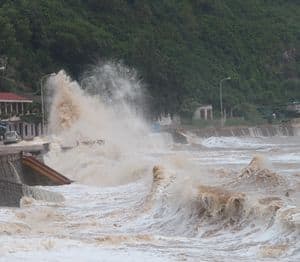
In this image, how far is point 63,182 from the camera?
2850 cm

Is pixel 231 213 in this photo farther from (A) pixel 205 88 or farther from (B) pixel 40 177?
(A) pixel 205 88

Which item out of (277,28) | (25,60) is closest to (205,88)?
(25,60)

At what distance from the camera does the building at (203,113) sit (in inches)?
3174

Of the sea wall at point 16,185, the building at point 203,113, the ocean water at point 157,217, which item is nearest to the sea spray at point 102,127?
the ocean water at point 157,217

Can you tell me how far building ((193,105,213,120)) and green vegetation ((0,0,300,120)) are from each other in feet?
3.25

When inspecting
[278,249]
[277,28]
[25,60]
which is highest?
[277,28]

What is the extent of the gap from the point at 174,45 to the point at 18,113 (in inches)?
1621

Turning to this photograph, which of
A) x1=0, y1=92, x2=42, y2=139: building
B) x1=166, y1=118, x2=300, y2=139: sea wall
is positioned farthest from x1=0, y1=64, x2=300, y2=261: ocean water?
x1=166, y1=118, x2=300, y2=139: sea wall

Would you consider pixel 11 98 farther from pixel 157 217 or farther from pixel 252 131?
pixel 157 217

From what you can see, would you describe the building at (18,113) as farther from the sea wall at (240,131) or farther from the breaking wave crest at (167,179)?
the sea wall at (240,131)

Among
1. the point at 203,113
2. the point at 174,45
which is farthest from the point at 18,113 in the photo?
the point at 174,45

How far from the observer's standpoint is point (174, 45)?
9438 cm

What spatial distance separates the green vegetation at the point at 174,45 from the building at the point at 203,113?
99cm

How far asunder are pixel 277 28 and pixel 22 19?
4781cm
